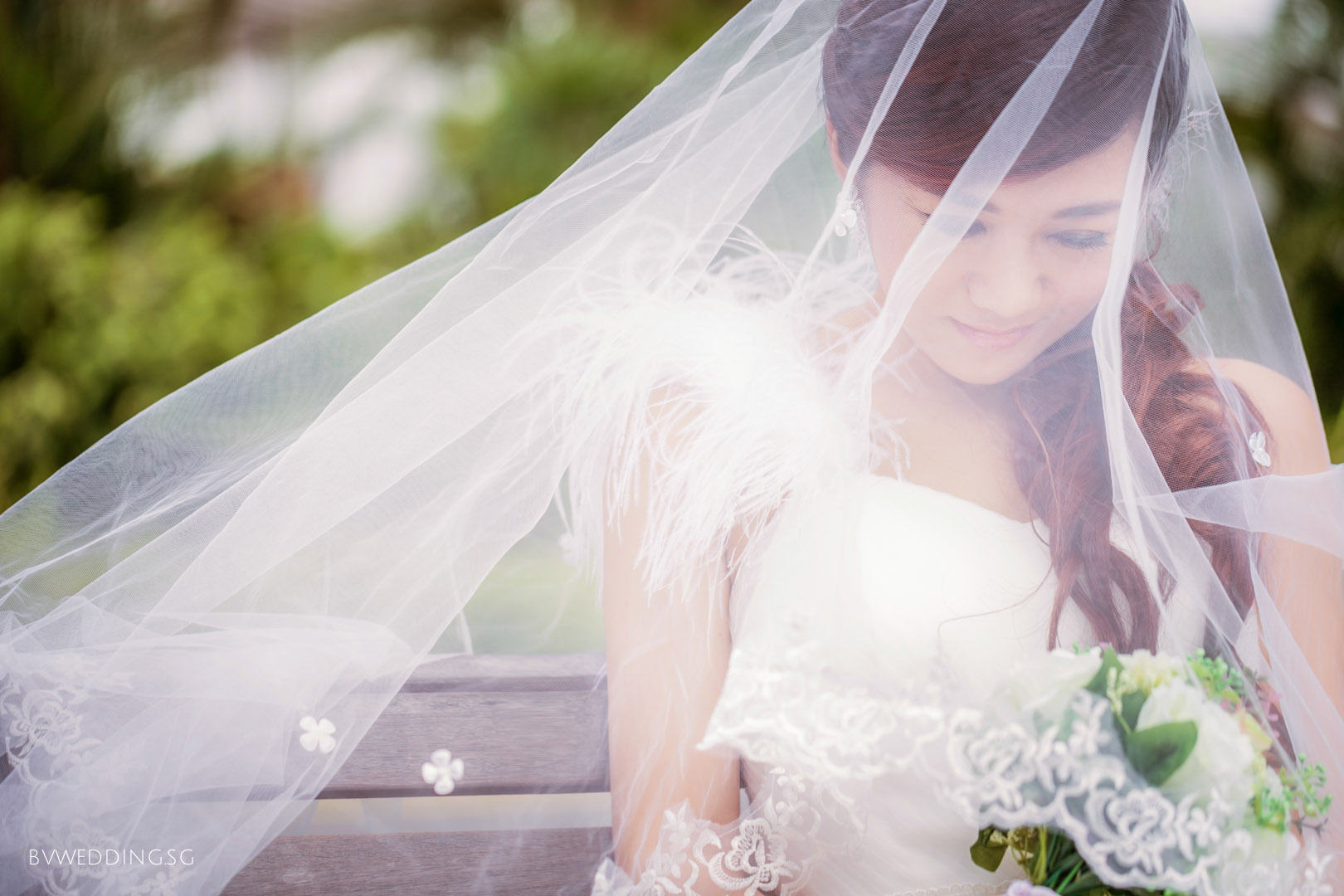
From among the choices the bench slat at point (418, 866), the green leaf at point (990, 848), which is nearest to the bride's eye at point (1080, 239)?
the green leaf at point (990, 848)

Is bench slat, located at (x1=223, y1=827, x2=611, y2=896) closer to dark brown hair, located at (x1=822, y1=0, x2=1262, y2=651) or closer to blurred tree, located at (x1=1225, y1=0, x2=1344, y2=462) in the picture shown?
dark brown hair, located at (x1=822, y1=0, x2=1262, y2=651)

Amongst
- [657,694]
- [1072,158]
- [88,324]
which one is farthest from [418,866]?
[88,324]

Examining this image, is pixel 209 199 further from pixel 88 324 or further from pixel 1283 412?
pixel 1283 412

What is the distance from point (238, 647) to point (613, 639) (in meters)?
0.46

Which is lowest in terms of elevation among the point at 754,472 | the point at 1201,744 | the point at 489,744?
the point at 489,744

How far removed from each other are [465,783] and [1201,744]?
905mm

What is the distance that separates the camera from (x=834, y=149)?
1.37m

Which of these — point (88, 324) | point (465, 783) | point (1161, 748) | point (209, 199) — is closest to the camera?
point (1161, 748)

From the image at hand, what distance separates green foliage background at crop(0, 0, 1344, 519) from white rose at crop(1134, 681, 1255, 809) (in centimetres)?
274

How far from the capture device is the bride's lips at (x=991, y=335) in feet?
4.08

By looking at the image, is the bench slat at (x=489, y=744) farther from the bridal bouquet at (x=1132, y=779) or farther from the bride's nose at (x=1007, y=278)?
the bride's nose at (x=1007, y=278)

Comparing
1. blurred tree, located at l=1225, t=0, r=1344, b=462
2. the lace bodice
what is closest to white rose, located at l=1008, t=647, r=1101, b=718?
the lace bodice

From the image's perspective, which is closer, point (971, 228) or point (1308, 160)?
point (971, 228)

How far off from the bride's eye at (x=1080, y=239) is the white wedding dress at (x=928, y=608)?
0.35 metres
